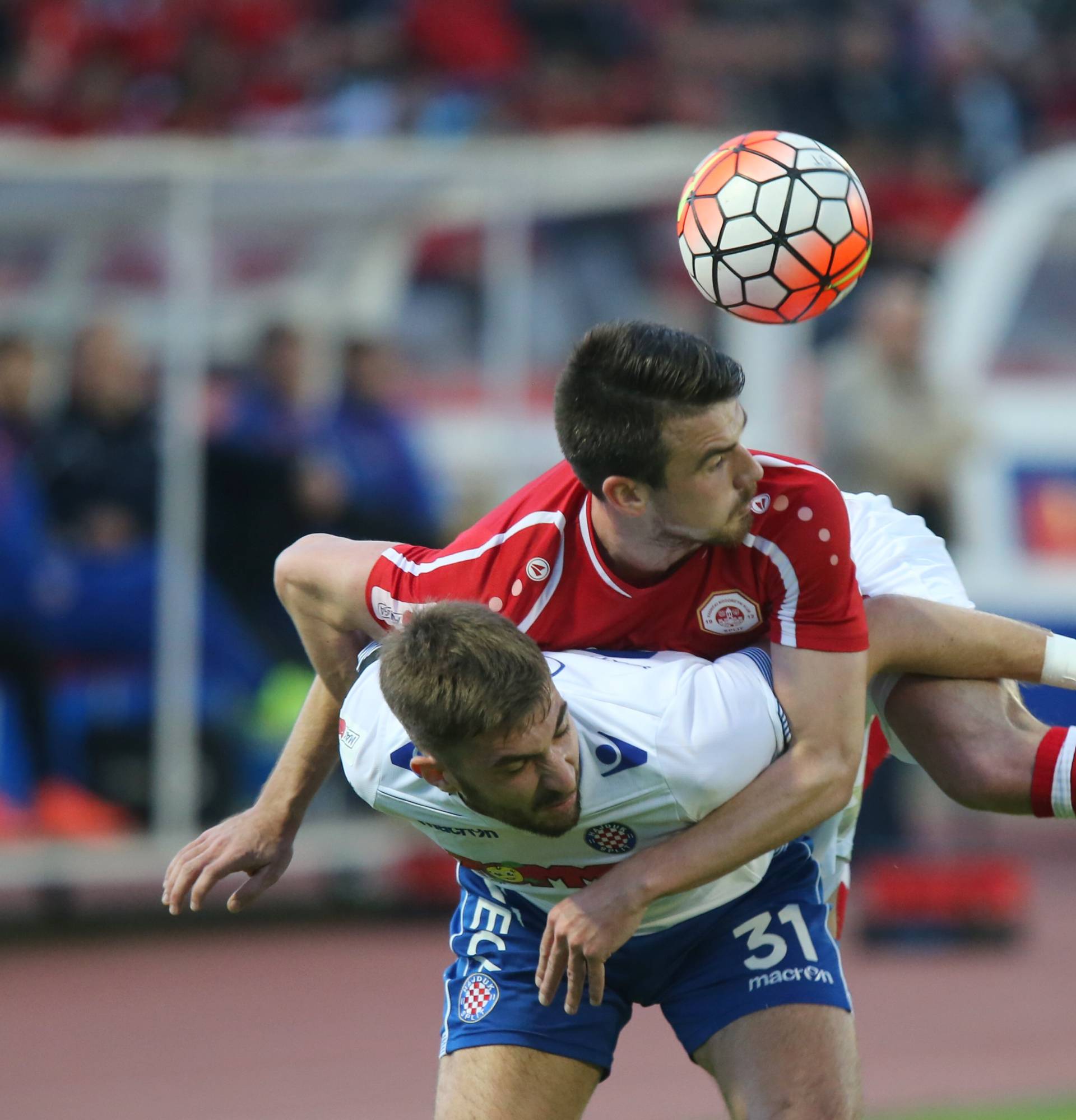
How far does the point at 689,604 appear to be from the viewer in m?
4.09

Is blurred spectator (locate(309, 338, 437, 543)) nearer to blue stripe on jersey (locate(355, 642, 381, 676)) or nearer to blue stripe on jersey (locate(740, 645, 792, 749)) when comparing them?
blue stripe on jersey (locate(355, 642, 381, 676))

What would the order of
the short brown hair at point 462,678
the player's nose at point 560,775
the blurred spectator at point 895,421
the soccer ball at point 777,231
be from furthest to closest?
1. the blurred spectator at point 895,421
2. the soccer ball at point 777,231
3. the player's nose at point 560,775
4. the short brown hair at point 462,678

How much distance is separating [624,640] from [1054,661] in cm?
99

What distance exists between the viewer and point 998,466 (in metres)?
10.9

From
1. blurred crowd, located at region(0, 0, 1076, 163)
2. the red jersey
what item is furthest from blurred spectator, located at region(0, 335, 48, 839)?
the red jersey

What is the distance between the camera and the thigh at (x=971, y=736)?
4.17 m

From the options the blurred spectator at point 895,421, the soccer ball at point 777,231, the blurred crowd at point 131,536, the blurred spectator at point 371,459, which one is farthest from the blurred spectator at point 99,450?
the soccer ball at point 777,231

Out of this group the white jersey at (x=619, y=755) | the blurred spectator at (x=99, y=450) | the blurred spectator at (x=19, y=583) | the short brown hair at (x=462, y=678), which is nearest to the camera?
the short brown hair at (x=462, y=678)

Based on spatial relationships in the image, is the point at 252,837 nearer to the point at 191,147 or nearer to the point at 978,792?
the point at 978,792

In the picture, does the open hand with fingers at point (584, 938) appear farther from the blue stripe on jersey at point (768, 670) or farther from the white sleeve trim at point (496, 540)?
the white sleeve trim at point (496, 540)

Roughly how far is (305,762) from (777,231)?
5.35 feet

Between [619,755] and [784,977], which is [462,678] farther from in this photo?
[784,977]

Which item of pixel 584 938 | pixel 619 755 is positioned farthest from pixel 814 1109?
pixel 619 755

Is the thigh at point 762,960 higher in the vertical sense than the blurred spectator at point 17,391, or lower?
lower
